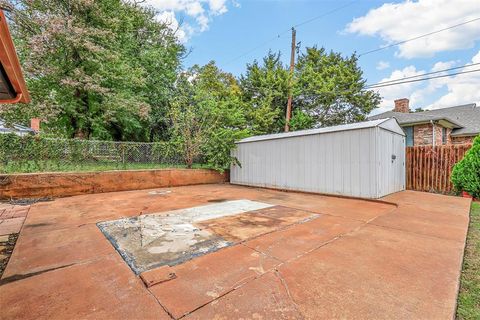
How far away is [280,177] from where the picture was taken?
7.11 metres

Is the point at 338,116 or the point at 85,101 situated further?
the point at 338,116

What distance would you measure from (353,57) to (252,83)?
7537 millimetres

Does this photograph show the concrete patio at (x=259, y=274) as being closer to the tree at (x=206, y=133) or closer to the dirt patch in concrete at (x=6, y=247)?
the dirt patch in concrete at (x=6, y=247)

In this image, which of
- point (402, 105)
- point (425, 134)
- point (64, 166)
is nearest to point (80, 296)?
point (64, 166)

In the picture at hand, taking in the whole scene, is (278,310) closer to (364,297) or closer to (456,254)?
(364,297)

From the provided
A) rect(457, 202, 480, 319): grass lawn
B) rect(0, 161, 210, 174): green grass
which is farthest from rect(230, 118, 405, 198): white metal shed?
rect(0, 161, 210, 174): green grass

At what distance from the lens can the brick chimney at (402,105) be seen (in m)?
13.9

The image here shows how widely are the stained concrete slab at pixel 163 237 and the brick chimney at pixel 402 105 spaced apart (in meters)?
14.5

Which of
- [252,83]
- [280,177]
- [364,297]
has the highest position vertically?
[252,83]

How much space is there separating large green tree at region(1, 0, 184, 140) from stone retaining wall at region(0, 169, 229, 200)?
340 centimetres

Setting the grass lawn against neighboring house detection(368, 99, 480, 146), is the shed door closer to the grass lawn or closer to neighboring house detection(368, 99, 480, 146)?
the grass lawn

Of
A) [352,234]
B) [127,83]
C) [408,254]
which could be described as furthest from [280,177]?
[127,83]

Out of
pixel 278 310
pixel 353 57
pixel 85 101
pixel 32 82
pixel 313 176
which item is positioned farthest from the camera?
pixel 353 57

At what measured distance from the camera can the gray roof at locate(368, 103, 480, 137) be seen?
1076cm
